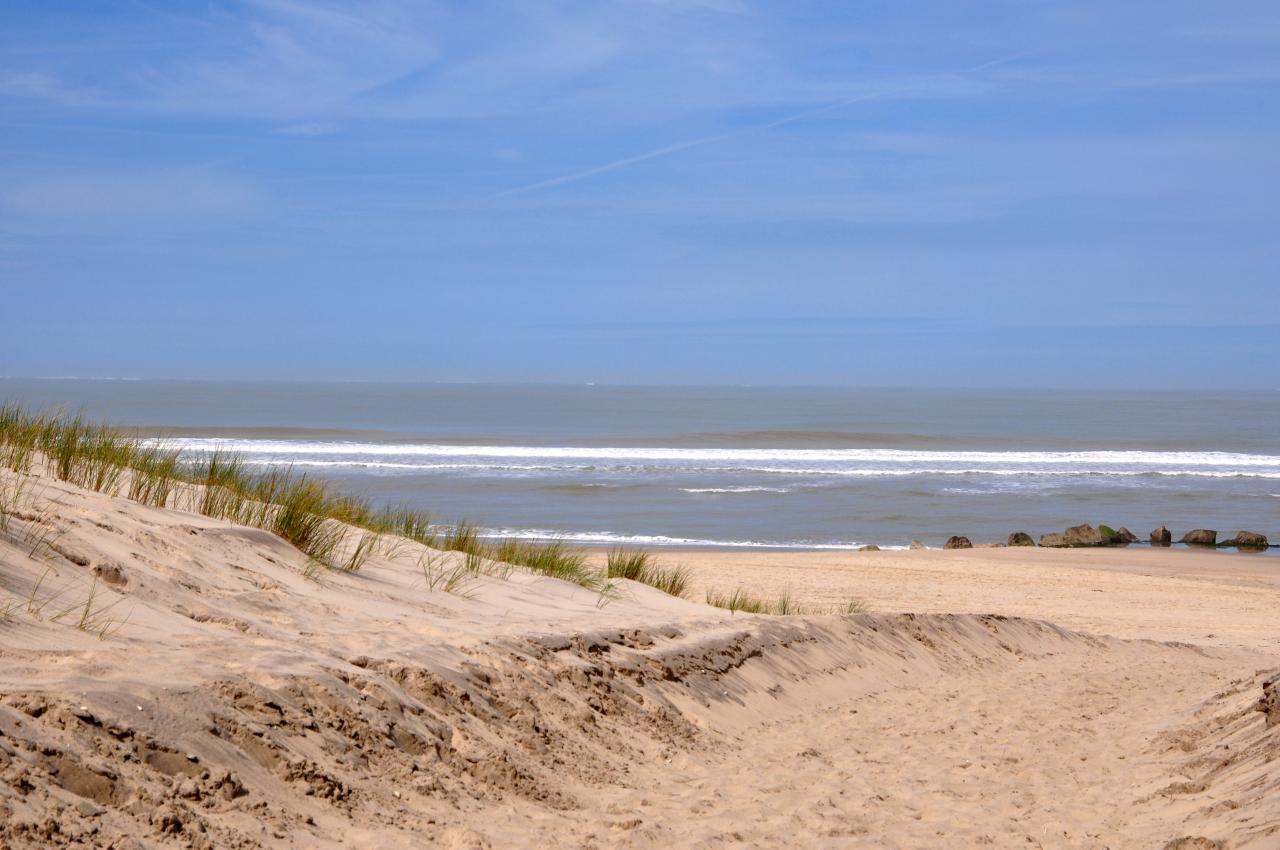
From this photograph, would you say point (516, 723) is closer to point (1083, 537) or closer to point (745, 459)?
point (1083, 537)

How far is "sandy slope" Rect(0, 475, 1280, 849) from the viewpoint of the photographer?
12.8ft

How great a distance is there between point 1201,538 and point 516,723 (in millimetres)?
21957

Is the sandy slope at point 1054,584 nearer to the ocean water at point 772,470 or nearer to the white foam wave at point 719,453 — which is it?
the ocean water at point 772,470

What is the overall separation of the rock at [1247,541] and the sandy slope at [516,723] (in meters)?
15.5

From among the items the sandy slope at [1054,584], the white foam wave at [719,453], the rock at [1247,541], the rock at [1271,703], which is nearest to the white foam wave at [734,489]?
the white foam wave at [719,453]

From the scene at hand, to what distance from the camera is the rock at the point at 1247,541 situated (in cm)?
2306

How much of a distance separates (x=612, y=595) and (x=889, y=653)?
2.36 metres

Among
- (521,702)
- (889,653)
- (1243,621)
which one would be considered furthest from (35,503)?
(1243,621)

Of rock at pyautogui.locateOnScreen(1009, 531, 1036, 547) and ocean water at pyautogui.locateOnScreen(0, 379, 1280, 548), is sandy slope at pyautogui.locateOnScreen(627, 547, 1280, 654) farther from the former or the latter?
ocean water at pyautogui.locateOnScreen(0, 379, 1280, 548)

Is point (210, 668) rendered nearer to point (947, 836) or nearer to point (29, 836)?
point (29, 836)

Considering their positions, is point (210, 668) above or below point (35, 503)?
below

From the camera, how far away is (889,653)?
938 cm

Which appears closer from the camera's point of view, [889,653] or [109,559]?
[109,559]

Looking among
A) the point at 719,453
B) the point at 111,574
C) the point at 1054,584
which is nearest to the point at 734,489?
the point at 719,453
